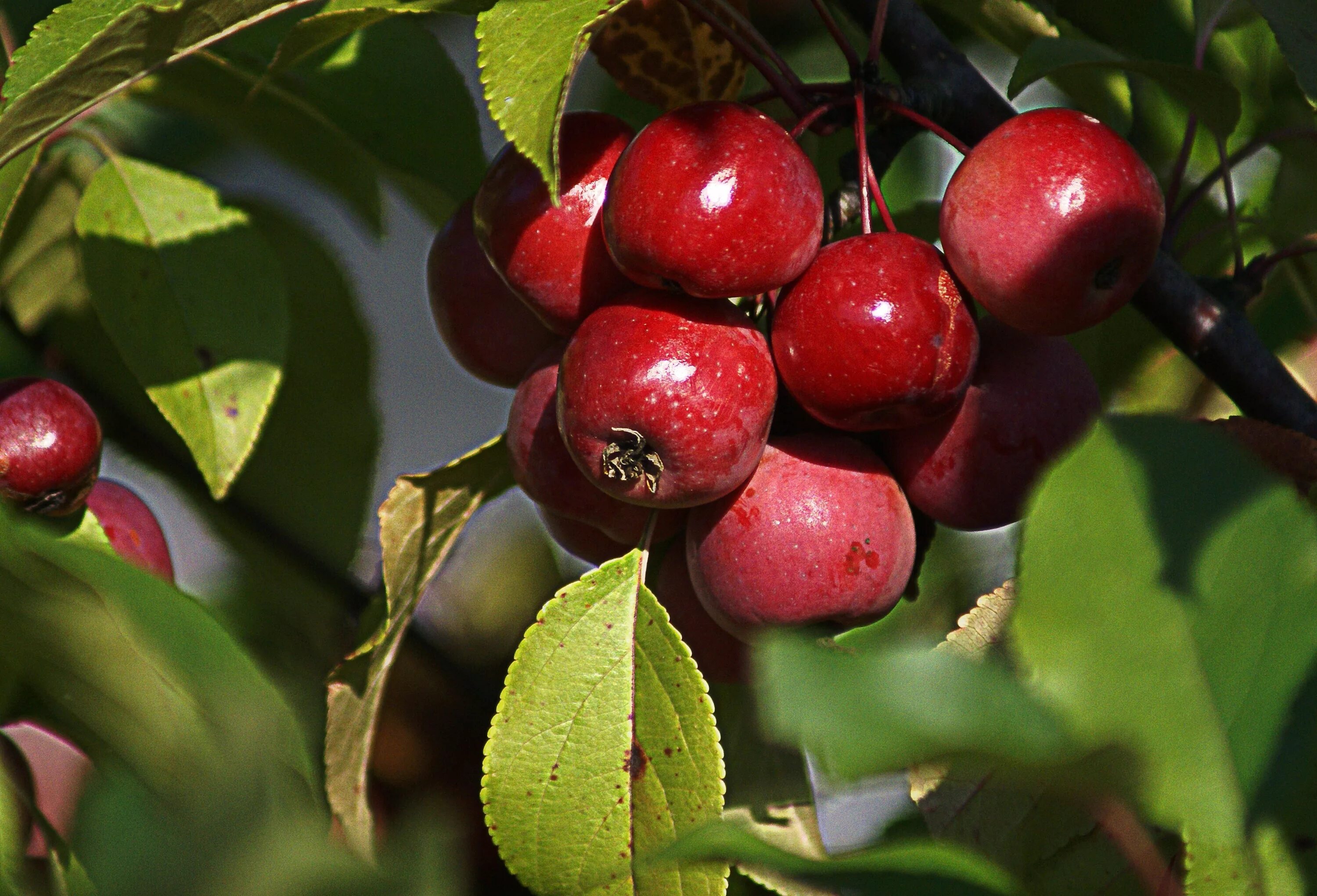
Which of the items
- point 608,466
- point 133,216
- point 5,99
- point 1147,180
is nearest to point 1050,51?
point 1147,180

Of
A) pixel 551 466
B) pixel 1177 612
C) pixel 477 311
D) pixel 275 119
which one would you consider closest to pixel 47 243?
pixel 275 119

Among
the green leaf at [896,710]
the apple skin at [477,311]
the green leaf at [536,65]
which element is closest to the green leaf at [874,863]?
the green leaf at [896,710]

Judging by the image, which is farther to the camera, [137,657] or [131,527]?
[131,527]

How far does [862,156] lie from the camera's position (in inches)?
30.7

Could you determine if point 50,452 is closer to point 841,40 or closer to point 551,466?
point 551,466

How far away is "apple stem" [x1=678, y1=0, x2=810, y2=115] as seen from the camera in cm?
74

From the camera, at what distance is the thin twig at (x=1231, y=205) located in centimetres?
91

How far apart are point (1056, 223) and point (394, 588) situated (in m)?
0.53

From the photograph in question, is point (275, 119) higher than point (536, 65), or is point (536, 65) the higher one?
point (536, 65)

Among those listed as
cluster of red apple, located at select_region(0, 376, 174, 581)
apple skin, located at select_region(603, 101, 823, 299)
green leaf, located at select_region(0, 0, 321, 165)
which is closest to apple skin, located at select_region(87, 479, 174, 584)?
cluster of red apple, located at select_region(0, 376, 174, 581)

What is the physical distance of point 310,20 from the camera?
73cm

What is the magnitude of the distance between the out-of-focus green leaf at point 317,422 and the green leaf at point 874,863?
3.10ft

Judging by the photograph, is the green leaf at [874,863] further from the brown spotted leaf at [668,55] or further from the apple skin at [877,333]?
the brown spotted leaf at [668,55]

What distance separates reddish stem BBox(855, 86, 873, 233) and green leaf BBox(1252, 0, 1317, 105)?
27cm
